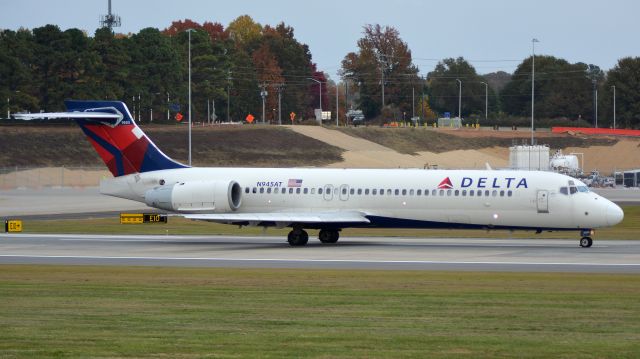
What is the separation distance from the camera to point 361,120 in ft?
495

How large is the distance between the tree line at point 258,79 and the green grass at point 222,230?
172ft

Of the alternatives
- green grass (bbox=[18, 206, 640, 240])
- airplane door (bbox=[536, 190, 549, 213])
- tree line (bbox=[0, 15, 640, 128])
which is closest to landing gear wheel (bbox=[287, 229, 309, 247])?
green grass (bbox=[18, 206, 640, 240])

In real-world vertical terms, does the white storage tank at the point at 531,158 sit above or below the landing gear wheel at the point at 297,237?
above

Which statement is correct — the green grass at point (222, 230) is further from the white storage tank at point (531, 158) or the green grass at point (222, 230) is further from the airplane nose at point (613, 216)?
the white storage tank at point (531, 158)

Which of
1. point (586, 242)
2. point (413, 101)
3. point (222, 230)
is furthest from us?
point (413, 101)

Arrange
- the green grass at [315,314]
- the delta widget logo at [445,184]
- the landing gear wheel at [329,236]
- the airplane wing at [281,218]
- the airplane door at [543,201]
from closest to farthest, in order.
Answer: the green grass at [315,314]
the airplane door at [543,201]
the airplane wing at [281,218]
the delta widget logo at [445,184]
the landing gear wheel at [329,236]

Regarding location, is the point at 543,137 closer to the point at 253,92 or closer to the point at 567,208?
the point at 253,92

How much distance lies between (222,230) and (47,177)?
41.3m

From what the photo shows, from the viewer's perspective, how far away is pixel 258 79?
504 feet

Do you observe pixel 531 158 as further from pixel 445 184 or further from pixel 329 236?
pixel 445 184

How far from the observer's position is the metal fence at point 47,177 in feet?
281

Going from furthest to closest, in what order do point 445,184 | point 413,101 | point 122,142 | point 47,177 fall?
point 413,101 < point 47,177 < point 122,142 < point 445,184

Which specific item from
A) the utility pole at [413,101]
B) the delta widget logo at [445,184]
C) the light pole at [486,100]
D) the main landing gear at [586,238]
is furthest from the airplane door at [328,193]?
the light pole at [486,100]

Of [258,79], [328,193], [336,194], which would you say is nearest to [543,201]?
[336,194]
